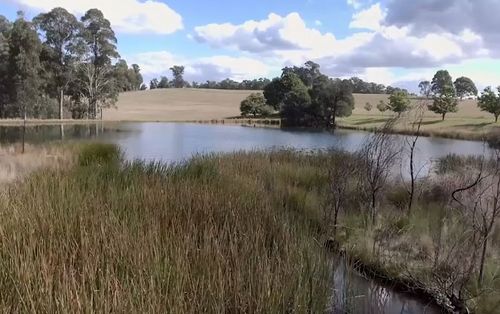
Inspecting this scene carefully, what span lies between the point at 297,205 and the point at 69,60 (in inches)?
1776

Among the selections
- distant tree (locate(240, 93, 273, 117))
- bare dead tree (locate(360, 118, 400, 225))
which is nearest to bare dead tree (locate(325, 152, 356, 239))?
bare dead tree (locate(360, 118, 400, 225))

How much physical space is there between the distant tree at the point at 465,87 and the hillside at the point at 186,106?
29.0 ft

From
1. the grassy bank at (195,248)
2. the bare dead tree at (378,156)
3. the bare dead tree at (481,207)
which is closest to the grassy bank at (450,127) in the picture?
the bare dead tree at (378,156)

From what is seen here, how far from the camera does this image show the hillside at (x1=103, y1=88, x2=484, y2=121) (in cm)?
6606

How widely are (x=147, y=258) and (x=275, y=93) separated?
6122 centimetres

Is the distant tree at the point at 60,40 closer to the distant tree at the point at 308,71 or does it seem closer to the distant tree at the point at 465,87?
the distant tree at the point at 308,71

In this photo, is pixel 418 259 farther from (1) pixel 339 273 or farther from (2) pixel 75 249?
(2) pixel 75 249

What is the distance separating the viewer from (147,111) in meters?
74.6

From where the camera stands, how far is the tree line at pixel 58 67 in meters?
45.0

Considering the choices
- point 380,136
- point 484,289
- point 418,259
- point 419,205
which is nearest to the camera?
point 484,289

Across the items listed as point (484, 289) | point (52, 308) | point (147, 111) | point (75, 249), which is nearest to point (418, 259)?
point (484, 289)

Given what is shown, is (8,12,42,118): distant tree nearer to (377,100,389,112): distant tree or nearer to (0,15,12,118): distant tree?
(0,15,12,118): distant tree

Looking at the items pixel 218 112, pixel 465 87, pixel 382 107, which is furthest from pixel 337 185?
pixel 465 87

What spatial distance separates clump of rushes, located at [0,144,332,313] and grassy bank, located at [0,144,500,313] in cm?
1
